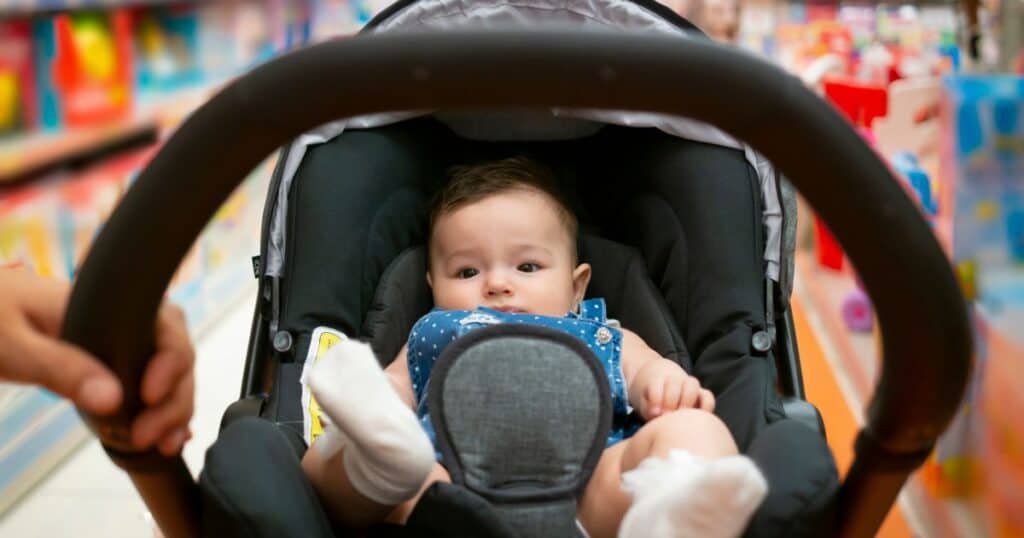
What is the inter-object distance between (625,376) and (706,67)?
2.04 feet

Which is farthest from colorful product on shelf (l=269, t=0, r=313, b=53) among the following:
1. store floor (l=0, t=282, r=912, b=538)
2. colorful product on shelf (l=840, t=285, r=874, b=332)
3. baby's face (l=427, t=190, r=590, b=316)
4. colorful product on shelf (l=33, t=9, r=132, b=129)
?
baby's face (l=427, t=190, r=590, b=316)

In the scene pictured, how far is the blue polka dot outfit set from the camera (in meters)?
1.14

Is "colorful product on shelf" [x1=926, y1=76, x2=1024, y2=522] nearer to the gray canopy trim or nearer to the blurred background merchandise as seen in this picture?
the blurred background merchandise

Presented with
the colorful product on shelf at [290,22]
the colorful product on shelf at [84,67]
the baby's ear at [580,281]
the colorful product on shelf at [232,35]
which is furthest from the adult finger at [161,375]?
the colorful product on shelf at [290,22]

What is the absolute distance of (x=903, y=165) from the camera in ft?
6.43

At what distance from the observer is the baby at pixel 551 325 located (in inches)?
29.0

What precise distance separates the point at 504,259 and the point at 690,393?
317mm

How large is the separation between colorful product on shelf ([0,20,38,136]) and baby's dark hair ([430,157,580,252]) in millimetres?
956

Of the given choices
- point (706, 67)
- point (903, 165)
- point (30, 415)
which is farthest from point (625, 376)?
point (30, 415)

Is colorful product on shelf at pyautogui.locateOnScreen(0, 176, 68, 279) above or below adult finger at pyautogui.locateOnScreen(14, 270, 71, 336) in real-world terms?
A: below

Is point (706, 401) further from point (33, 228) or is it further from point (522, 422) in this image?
point (33, 228)

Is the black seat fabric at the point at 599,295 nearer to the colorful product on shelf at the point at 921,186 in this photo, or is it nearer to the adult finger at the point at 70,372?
the adult finger at the point at 70,372

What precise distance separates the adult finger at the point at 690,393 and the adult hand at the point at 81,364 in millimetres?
511

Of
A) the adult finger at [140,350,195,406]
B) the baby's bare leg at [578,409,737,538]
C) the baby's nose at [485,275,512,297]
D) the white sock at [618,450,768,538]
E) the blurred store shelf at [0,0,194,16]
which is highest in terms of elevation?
the blurred store shelf at [0,0,194,16]
